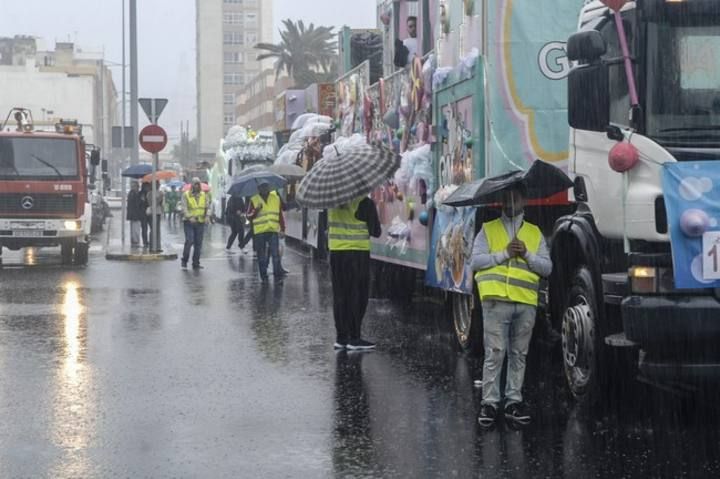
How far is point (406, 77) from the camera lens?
46.0 feet

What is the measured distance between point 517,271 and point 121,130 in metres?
24.2

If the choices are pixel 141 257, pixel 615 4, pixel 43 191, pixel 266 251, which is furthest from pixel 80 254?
pixel 615 4

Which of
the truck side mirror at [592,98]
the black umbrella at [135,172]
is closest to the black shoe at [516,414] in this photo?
the truck side mirror at [592,98]

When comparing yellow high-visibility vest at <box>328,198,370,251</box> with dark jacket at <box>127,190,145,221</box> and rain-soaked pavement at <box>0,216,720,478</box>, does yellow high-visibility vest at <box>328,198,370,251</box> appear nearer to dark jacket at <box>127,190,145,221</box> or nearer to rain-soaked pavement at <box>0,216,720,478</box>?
rain-soaked pavement at <box>0,216,720,478</box>

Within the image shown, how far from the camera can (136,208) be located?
30.7 meters

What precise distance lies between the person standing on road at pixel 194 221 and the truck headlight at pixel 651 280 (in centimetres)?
1649

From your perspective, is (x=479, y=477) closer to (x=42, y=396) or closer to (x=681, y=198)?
(x=681, y=198)

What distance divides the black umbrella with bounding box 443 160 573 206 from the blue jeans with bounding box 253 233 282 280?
39.2 ft

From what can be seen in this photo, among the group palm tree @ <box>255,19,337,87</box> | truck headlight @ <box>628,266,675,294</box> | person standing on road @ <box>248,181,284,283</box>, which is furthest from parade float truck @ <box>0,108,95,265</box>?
palm tree @ <box>255,19,337,87</box>

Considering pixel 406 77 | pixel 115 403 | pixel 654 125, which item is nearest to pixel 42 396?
pixel 115 403

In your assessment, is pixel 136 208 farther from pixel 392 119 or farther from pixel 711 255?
pixel 711 255

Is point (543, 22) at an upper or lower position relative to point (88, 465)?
upper

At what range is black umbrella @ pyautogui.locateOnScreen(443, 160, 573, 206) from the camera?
788cm

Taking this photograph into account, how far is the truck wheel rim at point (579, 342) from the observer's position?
26.7 feet
